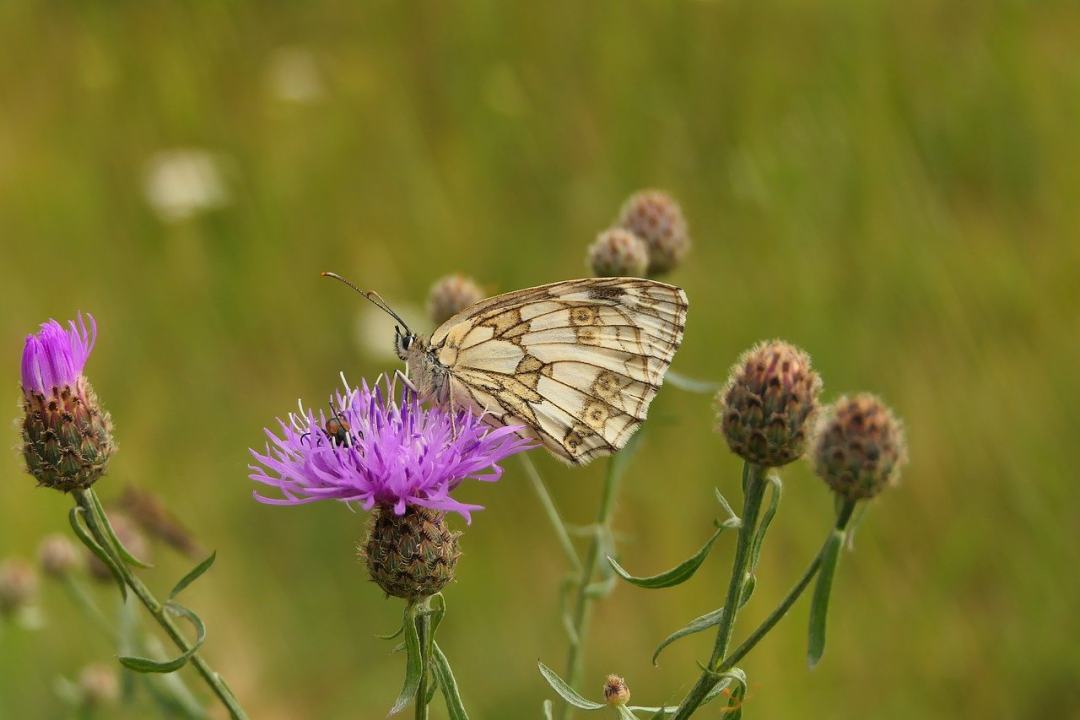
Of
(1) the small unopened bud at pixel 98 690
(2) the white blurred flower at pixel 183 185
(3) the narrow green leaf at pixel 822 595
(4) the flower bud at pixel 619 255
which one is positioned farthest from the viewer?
(2) the white blurred flower at pixel 183 185

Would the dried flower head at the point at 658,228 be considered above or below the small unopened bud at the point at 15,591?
above

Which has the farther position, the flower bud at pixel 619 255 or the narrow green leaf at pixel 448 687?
the flower bud at pixel 619 255

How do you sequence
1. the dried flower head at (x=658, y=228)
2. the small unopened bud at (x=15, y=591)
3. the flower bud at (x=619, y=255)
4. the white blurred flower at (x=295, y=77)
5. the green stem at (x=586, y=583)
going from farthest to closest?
1. the white blurred flower at (x=295, y=77)
2. the small unopened bud at (x=15, y=591)
3. the dried flower head at (x=658, y=228)
4. the flower bud at (x=619, y=255)
5. the green stem at (x=586, y=583)

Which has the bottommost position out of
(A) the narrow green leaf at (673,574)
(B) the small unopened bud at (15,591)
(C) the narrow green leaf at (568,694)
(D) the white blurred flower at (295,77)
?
(C) the narrow green leaf at (568,694)

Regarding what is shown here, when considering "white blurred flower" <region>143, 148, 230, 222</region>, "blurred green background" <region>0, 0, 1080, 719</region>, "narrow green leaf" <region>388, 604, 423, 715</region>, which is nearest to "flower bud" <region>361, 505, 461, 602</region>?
"narrow green leaf" <region>388, 604, 423, 715</region>

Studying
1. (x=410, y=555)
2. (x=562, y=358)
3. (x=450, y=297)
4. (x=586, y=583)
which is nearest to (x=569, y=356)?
(x=562, y=358)

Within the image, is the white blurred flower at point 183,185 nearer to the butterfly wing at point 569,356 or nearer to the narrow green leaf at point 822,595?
the butterfly wing at point 569,356

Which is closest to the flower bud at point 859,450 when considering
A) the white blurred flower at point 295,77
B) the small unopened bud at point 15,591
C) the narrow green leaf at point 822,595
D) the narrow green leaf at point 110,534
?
the narrow green leaf at point 822,595

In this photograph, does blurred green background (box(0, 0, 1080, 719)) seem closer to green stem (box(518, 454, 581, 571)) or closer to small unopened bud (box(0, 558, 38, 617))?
green stem (box(518, 454, 581, 571))
